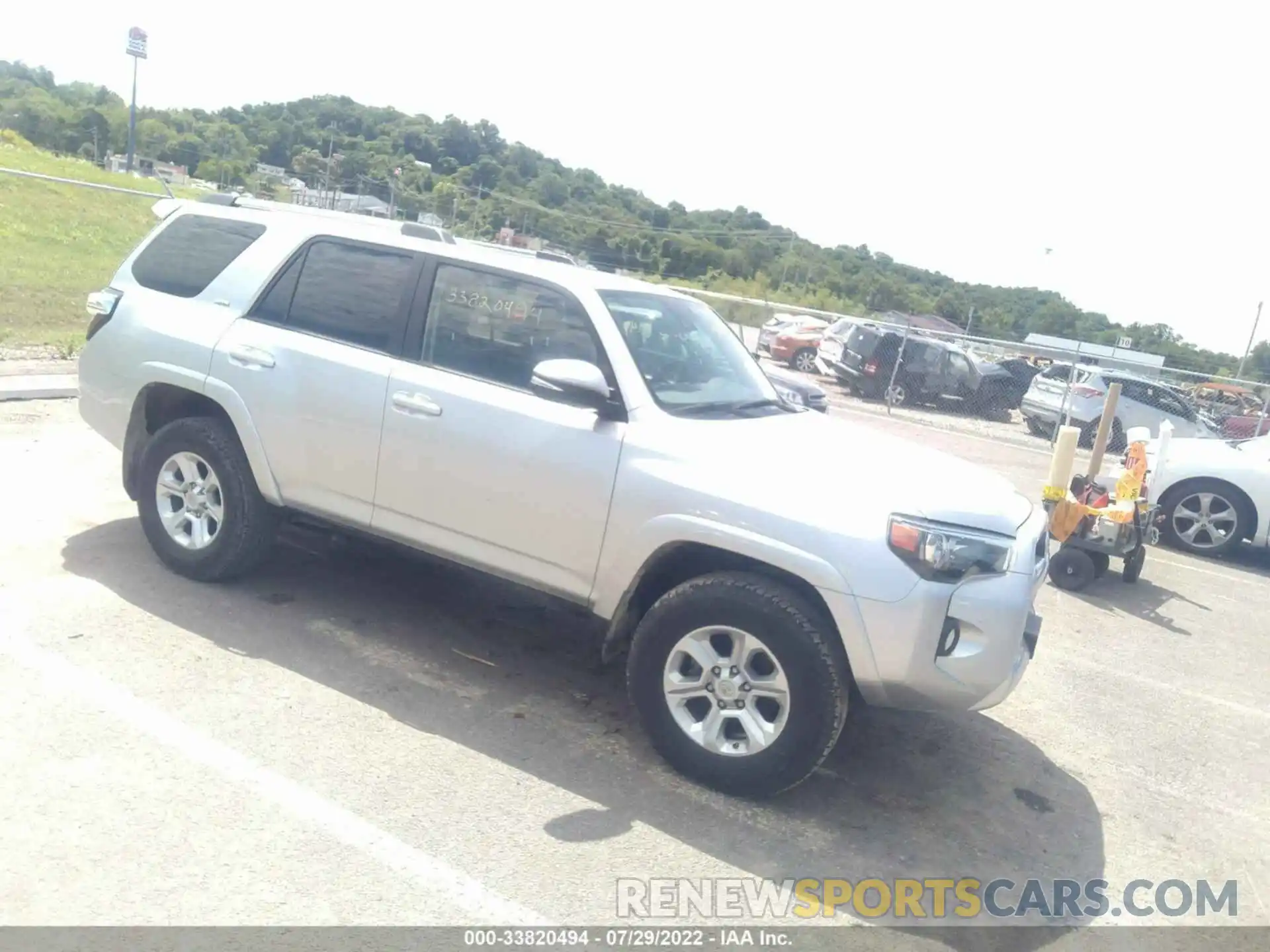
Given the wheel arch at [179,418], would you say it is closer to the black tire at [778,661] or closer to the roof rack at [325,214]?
the roof rack at [325,214]

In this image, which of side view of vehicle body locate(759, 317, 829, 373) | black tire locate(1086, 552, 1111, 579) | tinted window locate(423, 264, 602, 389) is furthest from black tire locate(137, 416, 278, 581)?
side view of vehicle body locate(759, 317, 829, 373)

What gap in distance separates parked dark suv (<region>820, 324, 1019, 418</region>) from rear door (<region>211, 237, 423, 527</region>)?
1628cm

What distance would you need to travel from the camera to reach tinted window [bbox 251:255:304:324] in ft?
17.6

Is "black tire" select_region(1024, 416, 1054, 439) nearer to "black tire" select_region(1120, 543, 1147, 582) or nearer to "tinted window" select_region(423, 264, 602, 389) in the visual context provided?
"black tire" select_region(1120, 543, 1147, 582)

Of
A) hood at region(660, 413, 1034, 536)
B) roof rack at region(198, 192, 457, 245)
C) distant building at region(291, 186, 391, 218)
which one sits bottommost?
hood at region(660, 413, 1034, 536)

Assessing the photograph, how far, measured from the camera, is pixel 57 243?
75.7 feet

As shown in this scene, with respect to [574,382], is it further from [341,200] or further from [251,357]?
[341,200]

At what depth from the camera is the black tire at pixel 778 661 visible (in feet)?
12.8

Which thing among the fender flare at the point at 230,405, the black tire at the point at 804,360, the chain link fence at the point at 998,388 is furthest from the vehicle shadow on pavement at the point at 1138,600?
the black tire at the point at 804,360

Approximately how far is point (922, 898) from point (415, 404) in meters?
2.91

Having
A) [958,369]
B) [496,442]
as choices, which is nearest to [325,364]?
[496,442]

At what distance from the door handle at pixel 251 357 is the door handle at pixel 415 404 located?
0.81 meters

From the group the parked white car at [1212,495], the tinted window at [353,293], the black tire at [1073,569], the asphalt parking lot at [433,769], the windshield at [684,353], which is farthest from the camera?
the parked white car at [1212,495]

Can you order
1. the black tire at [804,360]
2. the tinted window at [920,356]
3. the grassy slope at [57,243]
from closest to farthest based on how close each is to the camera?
the grassy slope at [57,243] < the tinted window at [920,356] < the black tire at [804,360]
